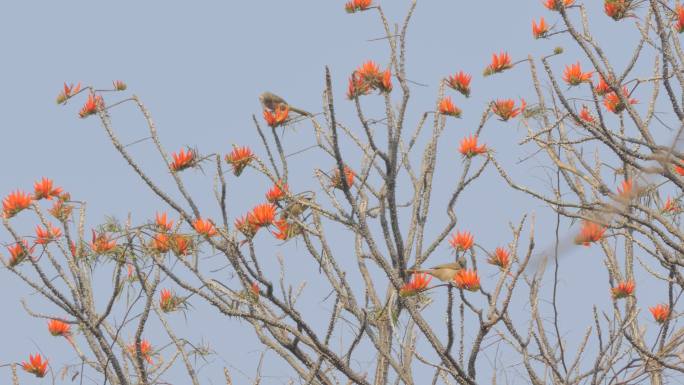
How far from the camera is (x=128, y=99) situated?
4512 millimetres

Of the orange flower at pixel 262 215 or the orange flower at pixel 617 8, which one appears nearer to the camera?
the orange flower at pixel 262 215

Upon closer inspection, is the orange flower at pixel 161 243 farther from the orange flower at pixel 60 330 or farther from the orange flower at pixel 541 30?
the orange flower at pixel 541 30

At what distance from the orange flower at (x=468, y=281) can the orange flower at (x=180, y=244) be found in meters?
1.25

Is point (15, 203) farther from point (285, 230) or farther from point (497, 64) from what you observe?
point (497, 64)

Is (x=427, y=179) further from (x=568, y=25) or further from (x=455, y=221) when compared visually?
(x=568, y=25)

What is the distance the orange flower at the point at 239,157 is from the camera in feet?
13.1

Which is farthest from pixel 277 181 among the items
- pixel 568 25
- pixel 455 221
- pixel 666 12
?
pixel 666 12

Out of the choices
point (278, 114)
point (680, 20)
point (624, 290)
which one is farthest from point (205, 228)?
point (680, 20)

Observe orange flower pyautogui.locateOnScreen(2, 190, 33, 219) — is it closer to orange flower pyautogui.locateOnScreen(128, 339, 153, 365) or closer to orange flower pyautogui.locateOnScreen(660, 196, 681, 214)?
orange flower pyautogui.locateOnScreen(128, 339, 153, 365)

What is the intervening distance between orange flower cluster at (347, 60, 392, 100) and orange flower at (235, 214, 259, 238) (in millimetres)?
728

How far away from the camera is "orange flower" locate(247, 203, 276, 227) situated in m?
3.75

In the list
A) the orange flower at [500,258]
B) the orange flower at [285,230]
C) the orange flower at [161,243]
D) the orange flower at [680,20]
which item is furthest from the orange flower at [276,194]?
the orange flower at [680,20]

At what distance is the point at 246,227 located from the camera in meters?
3.82

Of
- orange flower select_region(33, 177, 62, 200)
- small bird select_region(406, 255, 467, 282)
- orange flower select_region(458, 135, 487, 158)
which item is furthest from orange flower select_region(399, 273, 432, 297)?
orange flower select_region(33, 177, 62, 200)
